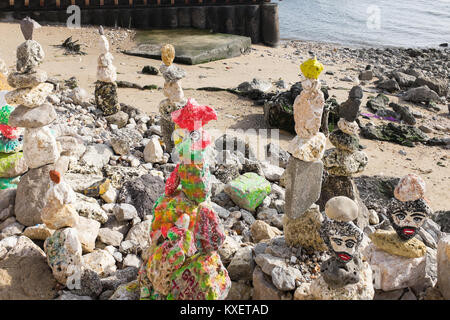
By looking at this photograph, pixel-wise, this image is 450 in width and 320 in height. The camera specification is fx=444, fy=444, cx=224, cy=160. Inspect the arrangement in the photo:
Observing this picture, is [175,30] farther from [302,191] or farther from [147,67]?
[302,191]

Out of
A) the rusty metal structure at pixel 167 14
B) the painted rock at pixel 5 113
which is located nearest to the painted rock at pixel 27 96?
the painted rock at pixel 5 113

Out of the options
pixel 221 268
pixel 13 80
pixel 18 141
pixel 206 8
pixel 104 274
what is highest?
pixel 206 8

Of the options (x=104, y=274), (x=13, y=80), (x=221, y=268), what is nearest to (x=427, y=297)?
(x=221, y=268)

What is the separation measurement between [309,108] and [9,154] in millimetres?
3089

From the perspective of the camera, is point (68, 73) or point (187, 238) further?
point (68, 73)

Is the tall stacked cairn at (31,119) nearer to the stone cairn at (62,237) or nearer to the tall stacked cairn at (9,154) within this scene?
the tall stacked cairn at (9,154)

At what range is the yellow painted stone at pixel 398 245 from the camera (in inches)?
139

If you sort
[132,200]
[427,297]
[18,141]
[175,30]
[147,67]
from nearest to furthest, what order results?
1. [427,297]
2. [18,141]
3. [132,200]
4. [147,67]
5. [175,30]

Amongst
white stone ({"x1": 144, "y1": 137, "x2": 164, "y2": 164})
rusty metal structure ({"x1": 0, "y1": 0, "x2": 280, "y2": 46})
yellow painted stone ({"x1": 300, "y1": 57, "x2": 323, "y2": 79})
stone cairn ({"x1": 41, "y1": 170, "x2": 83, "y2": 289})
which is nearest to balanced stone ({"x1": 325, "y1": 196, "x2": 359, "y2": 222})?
yellow painted stone ({"x1": 300, "y1": 57, "x2": 323, "y2": 79})

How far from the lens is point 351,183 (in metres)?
4.76

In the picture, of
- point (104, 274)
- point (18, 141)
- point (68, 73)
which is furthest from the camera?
point (68, 73)

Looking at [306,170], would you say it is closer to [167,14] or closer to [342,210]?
[342,210]

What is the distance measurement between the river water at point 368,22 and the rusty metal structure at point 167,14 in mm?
7191

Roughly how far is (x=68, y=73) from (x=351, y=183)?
7.34 meters
